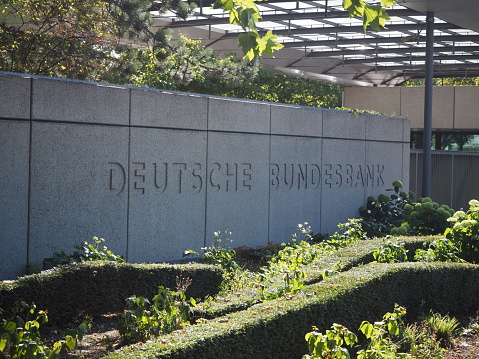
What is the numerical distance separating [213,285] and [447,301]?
9.02 ft

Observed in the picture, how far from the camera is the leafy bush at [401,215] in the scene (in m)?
12.9

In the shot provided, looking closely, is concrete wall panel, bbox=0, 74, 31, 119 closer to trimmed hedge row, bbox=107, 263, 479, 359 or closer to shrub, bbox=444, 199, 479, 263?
trimmed hedge row, bbox=107, 263, 479, 359

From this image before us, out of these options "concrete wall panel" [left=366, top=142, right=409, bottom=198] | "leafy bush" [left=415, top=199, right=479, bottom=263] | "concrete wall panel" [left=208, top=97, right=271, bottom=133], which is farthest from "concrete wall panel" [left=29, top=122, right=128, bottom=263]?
"concrete wall panel" [left=366, top=142, right=409, bottom=198]

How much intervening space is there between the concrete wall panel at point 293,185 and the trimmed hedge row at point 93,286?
512 cm

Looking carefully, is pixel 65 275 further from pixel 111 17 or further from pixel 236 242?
pixel 111 17

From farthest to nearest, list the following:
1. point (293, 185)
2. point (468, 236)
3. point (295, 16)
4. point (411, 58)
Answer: point (411, 58) → point (295, 16) → point (293, 185) → point (468, 236)

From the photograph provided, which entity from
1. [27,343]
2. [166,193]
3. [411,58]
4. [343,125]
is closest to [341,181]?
[343,125]

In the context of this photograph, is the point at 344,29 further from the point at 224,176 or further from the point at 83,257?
the point at 83,257

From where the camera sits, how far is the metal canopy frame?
17.5 meters

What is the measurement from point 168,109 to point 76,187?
7.31 ft

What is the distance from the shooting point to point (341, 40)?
2103 cm

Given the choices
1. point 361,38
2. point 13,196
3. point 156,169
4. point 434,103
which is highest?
point 361,38

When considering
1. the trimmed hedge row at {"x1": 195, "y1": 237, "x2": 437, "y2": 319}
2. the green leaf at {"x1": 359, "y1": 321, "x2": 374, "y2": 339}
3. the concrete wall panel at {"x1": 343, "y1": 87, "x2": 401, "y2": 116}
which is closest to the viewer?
the green leaf at {"x1": 359, "y1": 321, "x2": 374, "y2": 339}

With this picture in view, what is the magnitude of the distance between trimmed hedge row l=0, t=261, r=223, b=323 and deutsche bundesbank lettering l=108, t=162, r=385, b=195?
263 cm
